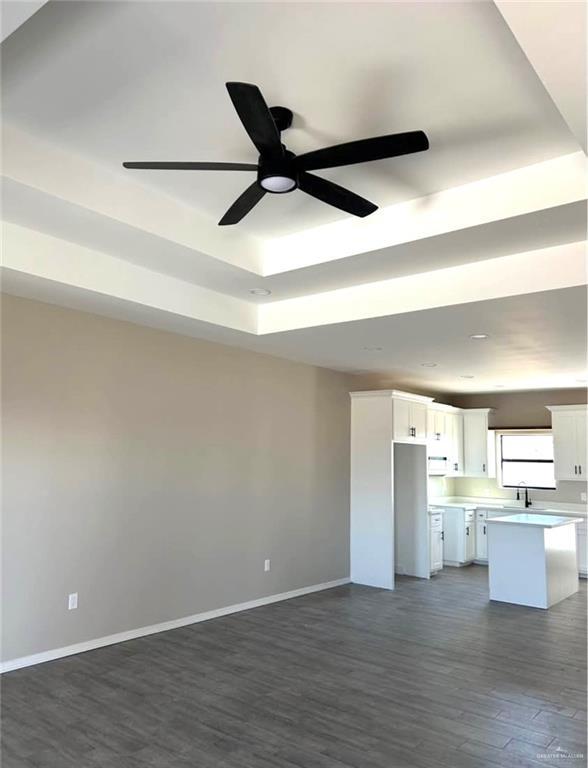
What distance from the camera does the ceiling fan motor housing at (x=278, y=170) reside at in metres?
2.37

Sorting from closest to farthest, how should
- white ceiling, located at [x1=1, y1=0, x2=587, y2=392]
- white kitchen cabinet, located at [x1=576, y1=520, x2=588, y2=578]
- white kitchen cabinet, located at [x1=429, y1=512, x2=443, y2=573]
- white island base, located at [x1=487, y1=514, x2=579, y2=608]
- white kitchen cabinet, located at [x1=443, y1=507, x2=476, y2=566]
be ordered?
1. white ceiling, located at [x1=1, y1=0, x2=587, y2=392]
2. white island base, located at [x1=487, y1=514, x2=579, y2=608]
3. white kitchen cabinet, located at [x1=429, y1=512, x2=443, y2=573]
4. white kitchen cabinet, located at [x1=576, y1=520, x2=588, y2=578]
5. white kitchen cabinet, located at [x1=443, y1=507, x2=476, y2=566]

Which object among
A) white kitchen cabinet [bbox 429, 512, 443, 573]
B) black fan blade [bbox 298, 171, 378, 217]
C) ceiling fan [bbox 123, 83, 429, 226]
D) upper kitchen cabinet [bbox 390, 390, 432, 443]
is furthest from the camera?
white kitchen cabinet [bbox 429, 512, 443, 573]

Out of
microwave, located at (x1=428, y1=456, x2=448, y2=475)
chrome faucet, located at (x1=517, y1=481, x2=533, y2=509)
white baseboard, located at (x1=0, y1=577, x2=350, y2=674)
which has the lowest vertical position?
white baseboard, located at (x1=0, y1=577, x2=350, y2=674)

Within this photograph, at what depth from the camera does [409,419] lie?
723 cm

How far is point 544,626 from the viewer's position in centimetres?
525

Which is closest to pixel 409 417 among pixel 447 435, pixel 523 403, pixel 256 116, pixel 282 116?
pixel 447 435

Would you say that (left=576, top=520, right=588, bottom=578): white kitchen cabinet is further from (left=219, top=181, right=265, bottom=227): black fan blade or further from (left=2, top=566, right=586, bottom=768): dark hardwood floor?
(left=219, top=181, right=265, bottom=227): black fan blade

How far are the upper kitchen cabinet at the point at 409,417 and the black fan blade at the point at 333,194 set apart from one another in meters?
4.28

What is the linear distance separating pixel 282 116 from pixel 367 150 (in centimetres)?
63

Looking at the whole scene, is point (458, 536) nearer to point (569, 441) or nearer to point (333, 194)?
point (569, 441)

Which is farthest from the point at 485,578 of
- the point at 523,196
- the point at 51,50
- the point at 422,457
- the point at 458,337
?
the point at 51,50

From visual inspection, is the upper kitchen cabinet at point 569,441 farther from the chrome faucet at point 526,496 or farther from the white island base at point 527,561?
the white island base at point 527,561

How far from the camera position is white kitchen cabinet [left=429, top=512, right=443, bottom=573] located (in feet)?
24.6

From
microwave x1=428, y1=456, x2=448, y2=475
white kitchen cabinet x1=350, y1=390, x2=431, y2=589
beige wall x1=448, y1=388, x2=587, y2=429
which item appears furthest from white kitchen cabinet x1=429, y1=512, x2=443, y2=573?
beige wall x1=448, y1=388, x2=587, y2=429
